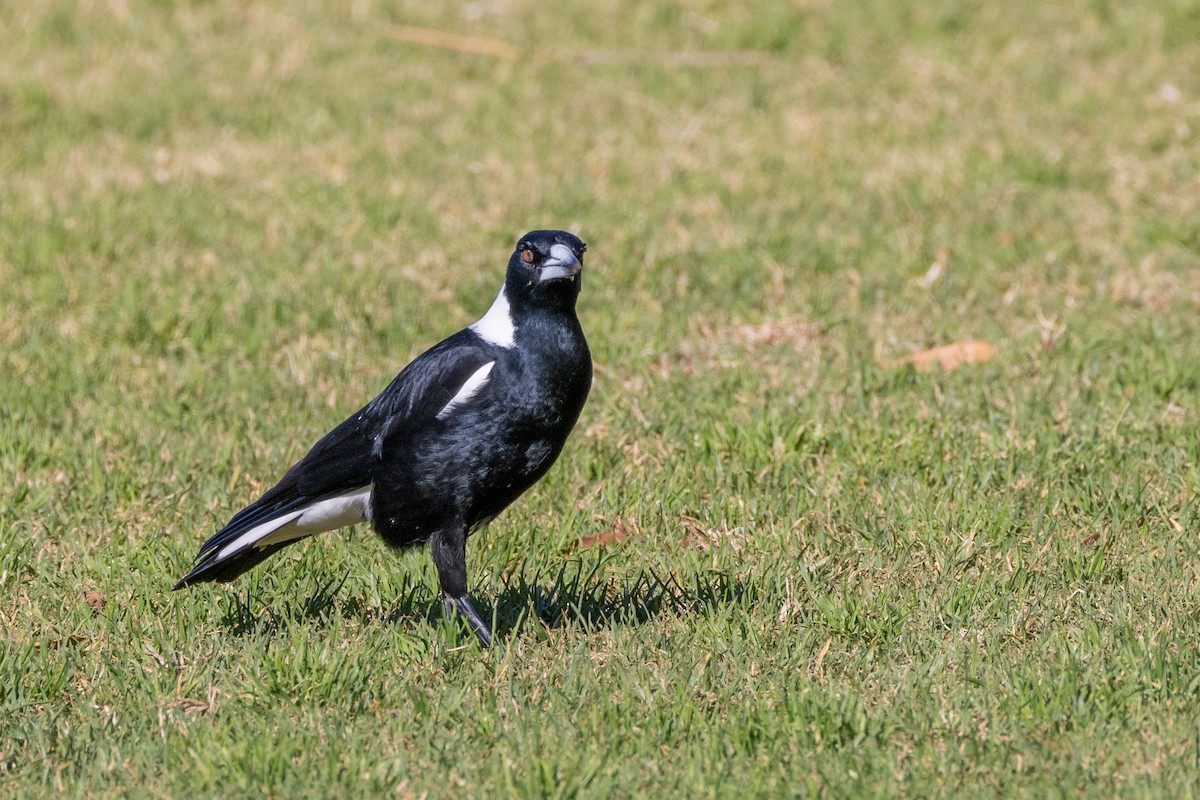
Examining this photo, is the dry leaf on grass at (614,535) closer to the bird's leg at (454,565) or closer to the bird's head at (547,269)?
the bird's leg at (454,565)

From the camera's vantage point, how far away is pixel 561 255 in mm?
3979

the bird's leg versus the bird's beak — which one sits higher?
the bird's beak

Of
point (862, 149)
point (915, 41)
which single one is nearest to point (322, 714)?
point (862, 149)

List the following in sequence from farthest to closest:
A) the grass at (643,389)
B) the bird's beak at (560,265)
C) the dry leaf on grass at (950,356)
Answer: the dry leaf on grass at (950,356) < the bird's beak at (560,265) < the grass at (643,389)

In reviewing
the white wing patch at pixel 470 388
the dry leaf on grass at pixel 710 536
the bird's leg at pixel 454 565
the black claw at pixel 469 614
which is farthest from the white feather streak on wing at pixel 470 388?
the dry leaf on grass at pixel 710 536

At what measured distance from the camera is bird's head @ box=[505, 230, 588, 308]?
396 cm

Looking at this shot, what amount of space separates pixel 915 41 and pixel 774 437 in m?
4.99

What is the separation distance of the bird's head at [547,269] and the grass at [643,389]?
80cm

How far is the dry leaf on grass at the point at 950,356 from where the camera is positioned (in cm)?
599

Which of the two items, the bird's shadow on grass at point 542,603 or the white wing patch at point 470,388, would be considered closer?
the white wing patch at point 470,388

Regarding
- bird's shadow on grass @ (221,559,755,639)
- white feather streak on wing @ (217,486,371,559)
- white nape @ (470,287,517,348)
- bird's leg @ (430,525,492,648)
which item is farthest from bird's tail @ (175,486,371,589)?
white nape @ (470,287,517,348)

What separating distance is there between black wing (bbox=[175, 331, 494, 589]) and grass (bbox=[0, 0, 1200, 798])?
6.2 inches

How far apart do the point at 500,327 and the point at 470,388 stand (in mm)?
199

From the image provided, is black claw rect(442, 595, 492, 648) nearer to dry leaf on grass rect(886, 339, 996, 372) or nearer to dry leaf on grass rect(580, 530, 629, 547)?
dry leaf on grass rect(580, 530, 629, 547)
